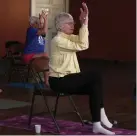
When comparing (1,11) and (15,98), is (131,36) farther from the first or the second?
(15,98)

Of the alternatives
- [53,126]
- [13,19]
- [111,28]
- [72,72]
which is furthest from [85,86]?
[111,28]

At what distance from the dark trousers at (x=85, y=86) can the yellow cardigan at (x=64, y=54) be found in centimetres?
8

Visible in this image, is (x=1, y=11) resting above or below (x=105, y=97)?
above

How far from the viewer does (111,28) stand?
1536 centimetres

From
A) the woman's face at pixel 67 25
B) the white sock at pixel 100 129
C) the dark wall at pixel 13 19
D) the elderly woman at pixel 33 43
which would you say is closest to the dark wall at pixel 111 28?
the dark wall at pixel 13 19

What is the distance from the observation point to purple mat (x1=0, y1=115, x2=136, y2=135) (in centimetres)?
502

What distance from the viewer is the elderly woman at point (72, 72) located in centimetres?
493

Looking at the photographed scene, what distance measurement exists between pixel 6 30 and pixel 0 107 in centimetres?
773

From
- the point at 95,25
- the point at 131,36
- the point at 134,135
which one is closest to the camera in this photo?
the point at 134,135

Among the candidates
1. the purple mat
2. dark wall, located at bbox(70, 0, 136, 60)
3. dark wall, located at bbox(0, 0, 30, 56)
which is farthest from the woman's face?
dark wall, located at bbox(70, 0, 136, 60)

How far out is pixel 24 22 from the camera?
1421cm

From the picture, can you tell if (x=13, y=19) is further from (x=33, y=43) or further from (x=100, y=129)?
(x=100, y=129)

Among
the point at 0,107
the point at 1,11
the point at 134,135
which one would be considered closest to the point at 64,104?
the point at 0,107

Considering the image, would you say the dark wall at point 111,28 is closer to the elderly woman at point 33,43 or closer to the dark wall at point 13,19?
the dark wall at point 13,19
